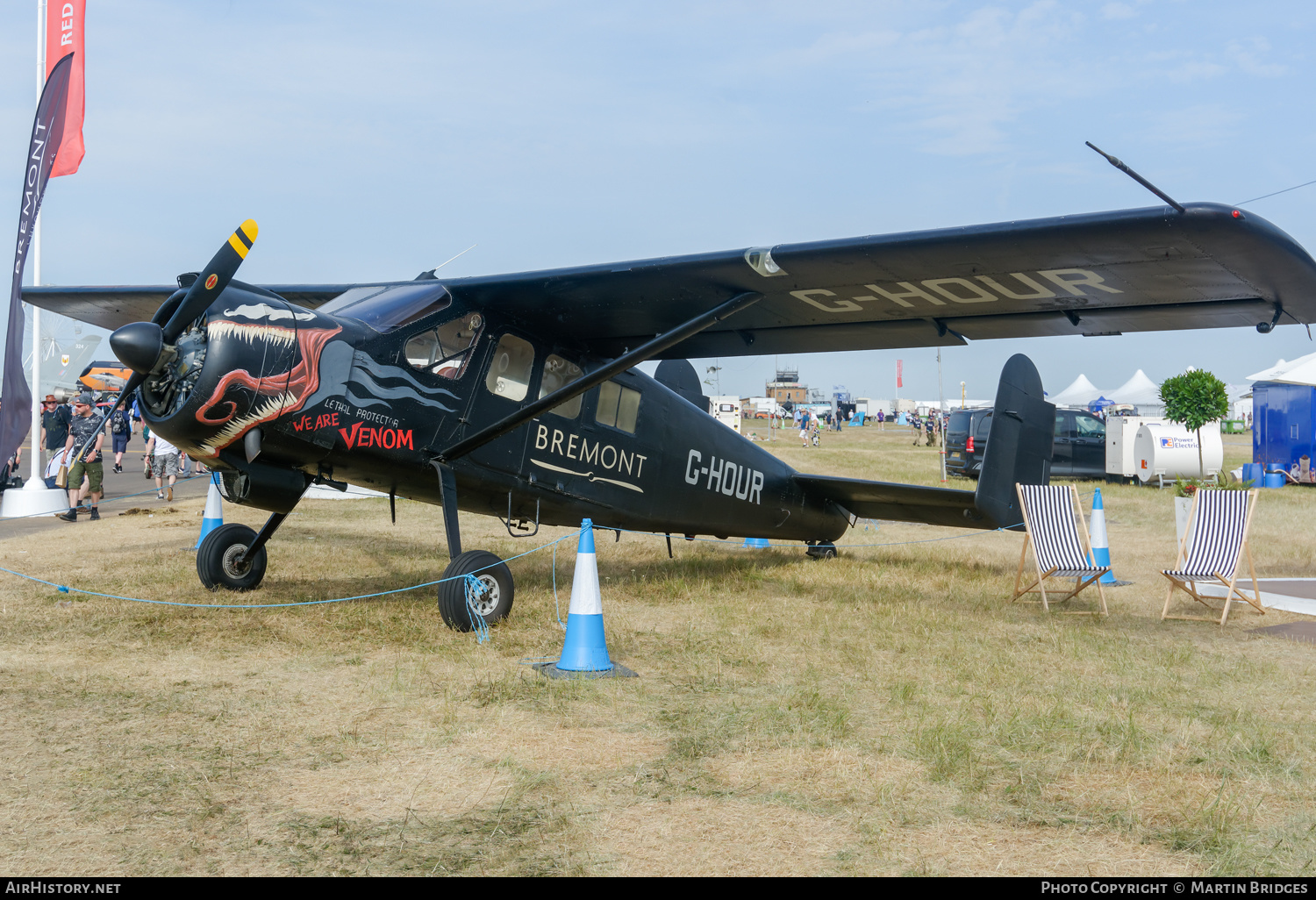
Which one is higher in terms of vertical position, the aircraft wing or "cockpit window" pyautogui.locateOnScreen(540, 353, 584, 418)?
the aircraft wing

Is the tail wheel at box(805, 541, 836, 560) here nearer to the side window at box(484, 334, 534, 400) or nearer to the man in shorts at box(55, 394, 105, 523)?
the side window at box(484, 334, 534, 400)

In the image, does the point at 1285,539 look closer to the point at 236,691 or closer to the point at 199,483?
the point at 236,691

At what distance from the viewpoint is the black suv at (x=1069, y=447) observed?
2708 centimetres

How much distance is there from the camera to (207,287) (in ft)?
19.8

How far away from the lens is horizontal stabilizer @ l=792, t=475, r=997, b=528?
9703mm

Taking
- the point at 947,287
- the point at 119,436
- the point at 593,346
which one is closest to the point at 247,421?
the point at 593,346

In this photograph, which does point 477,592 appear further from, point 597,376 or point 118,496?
point 118,496

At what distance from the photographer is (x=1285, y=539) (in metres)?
13.9

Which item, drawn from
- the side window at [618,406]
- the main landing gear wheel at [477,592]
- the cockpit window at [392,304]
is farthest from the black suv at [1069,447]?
the cockpit window at [392,304]

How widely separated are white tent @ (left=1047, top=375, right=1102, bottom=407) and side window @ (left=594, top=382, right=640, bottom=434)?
67113 mm

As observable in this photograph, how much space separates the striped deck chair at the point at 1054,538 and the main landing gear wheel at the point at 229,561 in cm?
709

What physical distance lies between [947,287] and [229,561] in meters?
6.59

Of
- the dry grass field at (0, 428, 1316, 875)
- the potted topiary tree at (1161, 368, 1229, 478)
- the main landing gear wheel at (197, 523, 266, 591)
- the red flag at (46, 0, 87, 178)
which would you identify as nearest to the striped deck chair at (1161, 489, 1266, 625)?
the dry grass field at (0, 428, 1316, 875)

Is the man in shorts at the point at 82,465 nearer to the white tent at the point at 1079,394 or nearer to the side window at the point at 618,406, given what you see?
the side window at the point at 618,406
